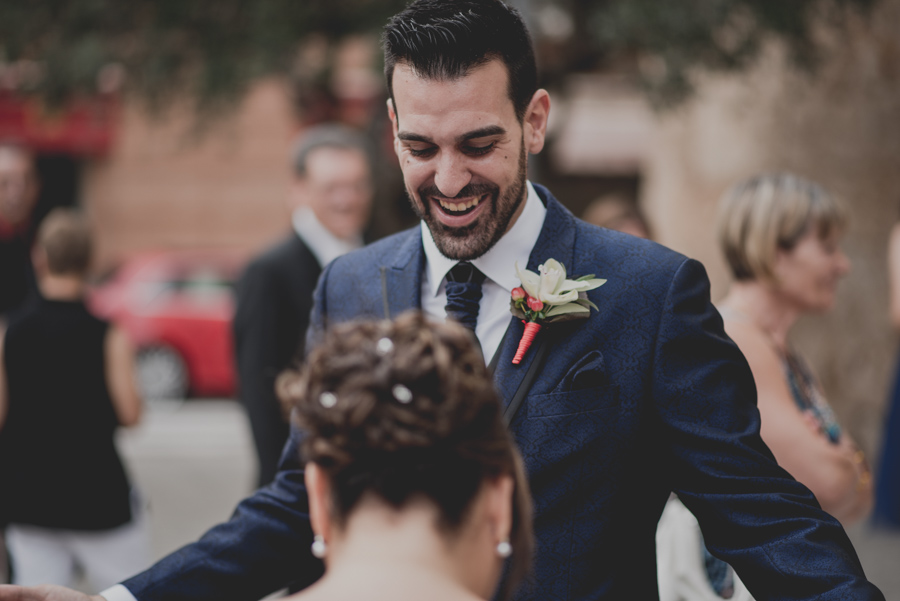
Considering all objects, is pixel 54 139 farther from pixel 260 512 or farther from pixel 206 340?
pixel 260 512

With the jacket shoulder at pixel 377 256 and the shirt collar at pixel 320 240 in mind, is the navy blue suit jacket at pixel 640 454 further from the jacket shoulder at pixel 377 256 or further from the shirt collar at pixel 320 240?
the shirt collar at pixel 320 240

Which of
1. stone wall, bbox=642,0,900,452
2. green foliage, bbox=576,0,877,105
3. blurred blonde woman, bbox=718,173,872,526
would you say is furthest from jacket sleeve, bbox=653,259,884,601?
stone wall, bbox=642,0,900,452

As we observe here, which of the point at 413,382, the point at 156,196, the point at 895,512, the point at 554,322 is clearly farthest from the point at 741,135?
the point at 156,196

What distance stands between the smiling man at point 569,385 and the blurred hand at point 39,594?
0.7 inches

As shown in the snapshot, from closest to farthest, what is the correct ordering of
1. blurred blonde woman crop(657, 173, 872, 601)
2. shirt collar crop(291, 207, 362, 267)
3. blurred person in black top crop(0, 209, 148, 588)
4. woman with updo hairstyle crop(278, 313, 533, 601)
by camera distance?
1. woman with updo hairstyle crop(278, 313, 533, 601)
2. blurred blonde woman crop(657, 173, 872, 601)
3. blurred person in black top crop(0, 209, 148, 588)
4. shirt collar crop(291, 207, 362, 267)

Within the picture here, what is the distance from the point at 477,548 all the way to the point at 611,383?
0.65 metres

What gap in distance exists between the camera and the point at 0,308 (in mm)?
4902

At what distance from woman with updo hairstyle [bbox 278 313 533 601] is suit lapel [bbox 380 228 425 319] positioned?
0.71 m

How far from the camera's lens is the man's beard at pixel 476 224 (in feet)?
6.66

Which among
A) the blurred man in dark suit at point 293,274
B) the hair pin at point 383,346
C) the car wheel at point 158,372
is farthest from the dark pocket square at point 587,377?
the car wheel at point 158,372

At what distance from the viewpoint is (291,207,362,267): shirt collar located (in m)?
4.38

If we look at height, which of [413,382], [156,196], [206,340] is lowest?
[206,340]

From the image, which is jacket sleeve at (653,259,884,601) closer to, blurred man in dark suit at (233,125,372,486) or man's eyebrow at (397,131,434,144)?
man's eyebrow at (397,131,434,144)

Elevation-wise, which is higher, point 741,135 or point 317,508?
point 741,135
